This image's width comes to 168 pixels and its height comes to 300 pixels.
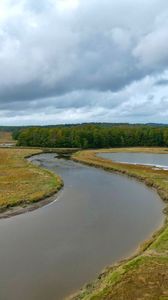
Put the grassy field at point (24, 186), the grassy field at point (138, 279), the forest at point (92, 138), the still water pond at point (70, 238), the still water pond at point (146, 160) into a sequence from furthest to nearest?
the forest at point (92, 138) < the still water pond at point (146, 160) < the grassy field at point (24, 186) < the still water pond at point (70, 238) < the grassy field at point (138, 279)

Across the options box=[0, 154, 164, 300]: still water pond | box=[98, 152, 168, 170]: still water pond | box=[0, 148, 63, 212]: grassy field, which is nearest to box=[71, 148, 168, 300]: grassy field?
box=[0, 154, 164, 300]: still water pond

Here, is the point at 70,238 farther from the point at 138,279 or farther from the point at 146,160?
the point at 146,160

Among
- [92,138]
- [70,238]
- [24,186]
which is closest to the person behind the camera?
[70,238]

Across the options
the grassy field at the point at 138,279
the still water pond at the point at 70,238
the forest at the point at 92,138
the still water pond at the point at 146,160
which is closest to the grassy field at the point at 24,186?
the still water pond at the point at 70,238

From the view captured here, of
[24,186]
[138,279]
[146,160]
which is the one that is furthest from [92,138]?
[138,279]

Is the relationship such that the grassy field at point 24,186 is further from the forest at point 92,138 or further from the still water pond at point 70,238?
the forest at point 92,138
